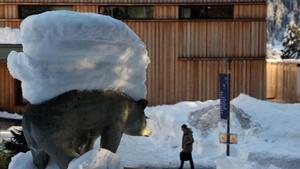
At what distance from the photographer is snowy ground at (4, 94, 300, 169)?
1520 cm

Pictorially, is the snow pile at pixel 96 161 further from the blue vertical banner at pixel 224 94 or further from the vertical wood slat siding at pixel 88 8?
the vertical wood slat siding at pixel 88 8

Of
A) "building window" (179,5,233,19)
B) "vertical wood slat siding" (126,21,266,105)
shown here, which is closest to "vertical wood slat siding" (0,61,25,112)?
"vertical wood slat siding" (126,21,266,105)

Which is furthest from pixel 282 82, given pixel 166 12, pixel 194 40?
pixel 166 12

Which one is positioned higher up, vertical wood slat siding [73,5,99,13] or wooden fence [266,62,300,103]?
vertical wood slat siding [73,5,99,13]

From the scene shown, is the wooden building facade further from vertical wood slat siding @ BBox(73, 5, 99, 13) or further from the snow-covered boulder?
the snow-covered boulder

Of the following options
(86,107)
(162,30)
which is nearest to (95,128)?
(86,107)

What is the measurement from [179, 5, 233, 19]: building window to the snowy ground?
14.2 ft

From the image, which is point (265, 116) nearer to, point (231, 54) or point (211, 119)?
point (211, 119)

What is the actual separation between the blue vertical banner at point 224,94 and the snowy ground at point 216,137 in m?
1.02

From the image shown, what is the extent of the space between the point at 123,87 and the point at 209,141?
1039 centimetres

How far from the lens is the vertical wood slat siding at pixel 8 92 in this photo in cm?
2441

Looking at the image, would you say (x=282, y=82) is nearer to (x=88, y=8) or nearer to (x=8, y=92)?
(x=88, y=8)

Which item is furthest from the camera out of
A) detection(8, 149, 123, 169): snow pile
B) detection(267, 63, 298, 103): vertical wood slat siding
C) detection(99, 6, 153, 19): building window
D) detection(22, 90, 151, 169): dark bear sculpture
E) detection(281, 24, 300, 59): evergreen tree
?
detection(281, 24, 300, 59): evergreen tree

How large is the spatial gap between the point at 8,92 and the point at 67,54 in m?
19.1
